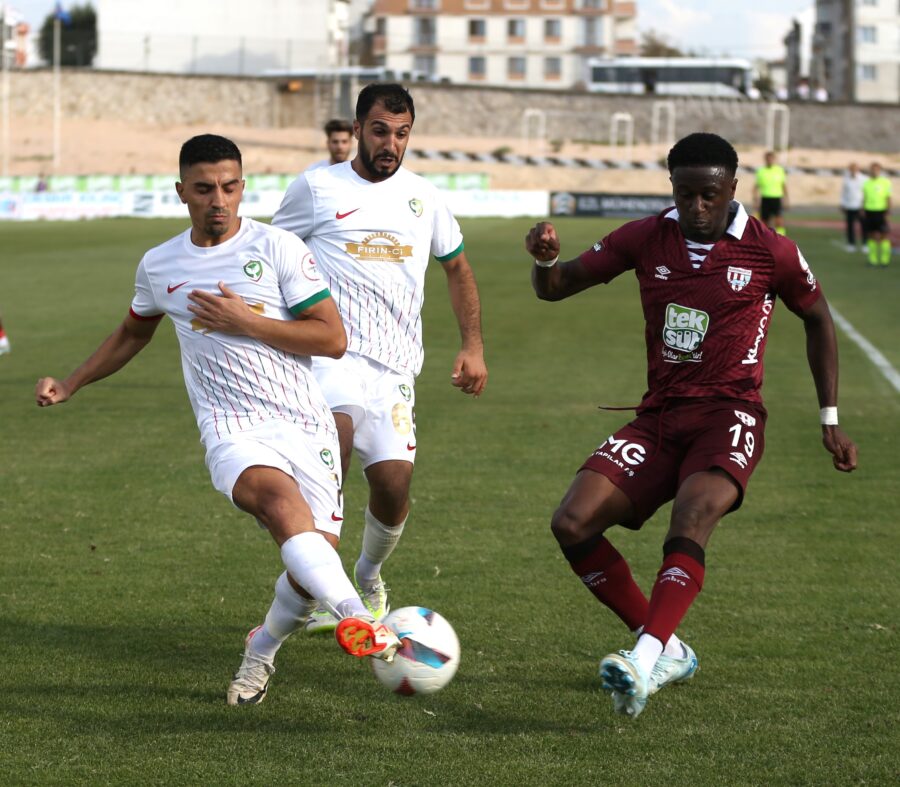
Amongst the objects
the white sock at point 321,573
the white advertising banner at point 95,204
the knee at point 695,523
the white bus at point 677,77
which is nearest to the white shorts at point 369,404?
the white sock at point 321,573

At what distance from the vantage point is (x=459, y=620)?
6348 millimetres

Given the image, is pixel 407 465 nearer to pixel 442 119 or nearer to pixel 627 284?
pixel 627 284

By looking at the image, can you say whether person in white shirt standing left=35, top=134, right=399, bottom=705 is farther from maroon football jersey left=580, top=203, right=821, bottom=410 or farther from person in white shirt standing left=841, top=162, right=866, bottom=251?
person in white shirt standing left=841, top=162, right=866, bottom=251

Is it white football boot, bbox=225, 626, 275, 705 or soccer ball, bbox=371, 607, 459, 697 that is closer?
soccer ball, bbox=371, 607, 459, 697

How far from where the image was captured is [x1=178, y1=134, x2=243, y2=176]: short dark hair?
5090 mm

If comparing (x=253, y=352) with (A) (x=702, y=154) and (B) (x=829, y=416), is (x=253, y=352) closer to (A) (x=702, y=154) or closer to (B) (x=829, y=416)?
(A) (x=702, y=154)

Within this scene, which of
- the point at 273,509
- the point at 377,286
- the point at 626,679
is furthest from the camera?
the point at 377,286

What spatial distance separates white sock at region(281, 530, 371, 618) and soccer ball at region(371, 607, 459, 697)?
0.62 ft

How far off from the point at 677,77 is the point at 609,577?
84.1 metres

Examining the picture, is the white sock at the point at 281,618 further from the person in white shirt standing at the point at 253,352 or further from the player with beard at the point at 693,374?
the player with beard at the point at 693,374

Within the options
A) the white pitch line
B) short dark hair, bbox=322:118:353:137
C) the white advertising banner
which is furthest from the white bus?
short dark hair, bbox=322:118:353:137

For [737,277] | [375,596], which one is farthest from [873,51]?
[737,277]

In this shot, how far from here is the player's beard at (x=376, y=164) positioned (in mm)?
6320

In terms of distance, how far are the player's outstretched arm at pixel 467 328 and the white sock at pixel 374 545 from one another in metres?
0.70
